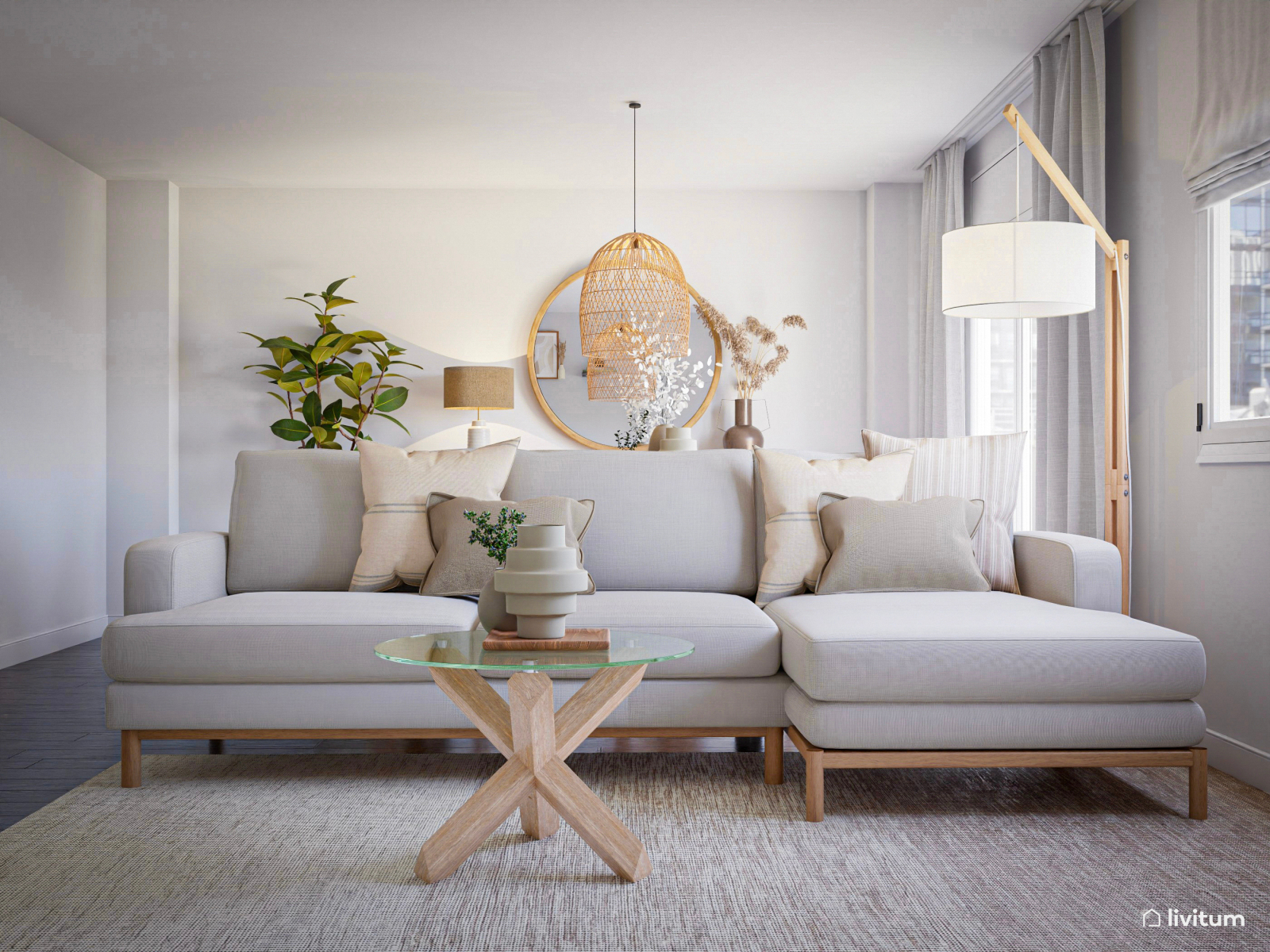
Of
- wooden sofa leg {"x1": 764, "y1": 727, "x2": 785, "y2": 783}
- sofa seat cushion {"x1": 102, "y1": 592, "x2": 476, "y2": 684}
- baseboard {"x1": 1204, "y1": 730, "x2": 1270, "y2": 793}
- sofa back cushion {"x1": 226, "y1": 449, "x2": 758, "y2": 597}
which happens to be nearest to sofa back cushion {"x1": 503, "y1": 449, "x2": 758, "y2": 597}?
sofa back cushion {"x1": 226, "y1": 449, "x2": 758, "y2": 597}

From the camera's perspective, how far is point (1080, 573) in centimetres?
271

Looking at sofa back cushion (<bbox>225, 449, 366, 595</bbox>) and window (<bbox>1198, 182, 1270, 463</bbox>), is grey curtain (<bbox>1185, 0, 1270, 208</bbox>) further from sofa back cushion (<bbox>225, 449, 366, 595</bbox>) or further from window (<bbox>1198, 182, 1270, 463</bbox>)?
sofa back cushion (<bbox>225, 449, 366, 595</bbox>)

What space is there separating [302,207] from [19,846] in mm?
4462

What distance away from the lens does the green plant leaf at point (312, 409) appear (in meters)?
5.27

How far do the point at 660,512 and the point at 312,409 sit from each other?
9.33 ft

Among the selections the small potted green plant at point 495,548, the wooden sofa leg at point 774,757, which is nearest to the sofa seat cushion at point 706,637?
the wooden sofa leg at point 774,757

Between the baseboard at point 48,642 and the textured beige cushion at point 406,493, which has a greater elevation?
the textured beige cushion at point 406,493

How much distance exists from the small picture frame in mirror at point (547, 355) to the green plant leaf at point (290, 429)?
1.40 m

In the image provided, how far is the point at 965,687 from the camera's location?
2264mm

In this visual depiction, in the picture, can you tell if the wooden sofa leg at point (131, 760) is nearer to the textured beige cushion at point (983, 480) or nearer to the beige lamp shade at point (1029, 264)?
the textured beige cushion at point (983, 480)

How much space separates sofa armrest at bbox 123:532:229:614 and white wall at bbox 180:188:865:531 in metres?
2.91

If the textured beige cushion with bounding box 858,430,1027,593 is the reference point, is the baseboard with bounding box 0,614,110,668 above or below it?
below

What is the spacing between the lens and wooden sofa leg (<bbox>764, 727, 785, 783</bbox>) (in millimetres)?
2561

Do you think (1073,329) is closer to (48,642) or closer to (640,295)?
(640,295)
